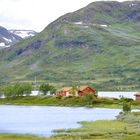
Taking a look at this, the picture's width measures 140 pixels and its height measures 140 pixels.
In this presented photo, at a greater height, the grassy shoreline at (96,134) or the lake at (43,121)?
the lake at (43,121)

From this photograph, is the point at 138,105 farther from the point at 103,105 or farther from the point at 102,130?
the point at 102,130

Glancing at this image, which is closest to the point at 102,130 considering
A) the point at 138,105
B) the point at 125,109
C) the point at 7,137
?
the point at 7,137

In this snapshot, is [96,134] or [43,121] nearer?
[96,134]

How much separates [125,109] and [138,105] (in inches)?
1815

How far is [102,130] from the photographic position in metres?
96.7

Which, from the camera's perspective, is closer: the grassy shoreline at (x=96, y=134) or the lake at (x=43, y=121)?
the grassy shoreline at (x=96, y=134)

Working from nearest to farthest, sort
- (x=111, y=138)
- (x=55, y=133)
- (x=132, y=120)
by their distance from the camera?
(x=111, y=138), (x=55, y=133), (x=132, y=120)

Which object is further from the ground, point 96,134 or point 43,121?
point 43,121

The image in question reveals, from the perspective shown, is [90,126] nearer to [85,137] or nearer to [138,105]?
[85,137]

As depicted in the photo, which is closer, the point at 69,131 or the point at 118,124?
the point at 69,131

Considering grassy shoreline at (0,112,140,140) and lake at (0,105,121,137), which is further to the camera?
lake at (0,105,121,137)

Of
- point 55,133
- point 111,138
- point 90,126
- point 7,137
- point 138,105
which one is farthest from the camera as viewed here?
point 138,105

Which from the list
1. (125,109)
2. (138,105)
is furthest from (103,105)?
(125,109)

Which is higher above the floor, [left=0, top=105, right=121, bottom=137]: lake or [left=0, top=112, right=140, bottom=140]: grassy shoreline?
[left=0, top=105, right=121, bottom=137]: lake
